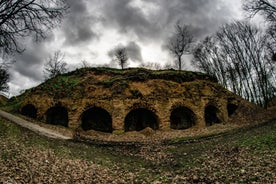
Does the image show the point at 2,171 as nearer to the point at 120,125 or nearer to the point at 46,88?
the point at 120,125

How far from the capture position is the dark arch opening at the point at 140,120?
19.7 m

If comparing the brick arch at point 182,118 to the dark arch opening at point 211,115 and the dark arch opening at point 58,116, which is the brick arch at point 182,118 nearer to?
Result: the dark arch opening at point 211,115

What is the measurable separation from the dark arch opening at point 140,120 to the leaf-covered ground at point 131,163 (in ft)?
25.9

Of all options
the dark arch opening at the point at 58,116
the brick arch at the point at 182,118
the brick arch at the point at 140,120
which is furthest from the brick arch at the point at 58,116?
the brick arch at the point at 182,118

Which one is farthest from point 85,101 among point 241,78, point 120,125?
point 241,78

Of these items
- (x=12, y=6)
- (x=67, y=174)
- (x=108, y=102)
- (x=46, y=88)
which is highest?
(x=12, y=6)

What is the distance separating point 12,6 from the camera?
9.08 meters

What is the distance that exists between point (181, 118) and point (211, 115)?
3.55m

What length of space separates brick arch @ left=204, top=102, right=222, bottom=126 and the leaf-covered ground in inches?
417

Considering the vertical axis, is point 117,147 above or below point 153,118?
below

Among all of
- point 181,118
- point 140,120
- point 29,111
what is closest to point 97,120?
point 140,120

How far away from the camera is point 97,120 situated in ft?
65.0

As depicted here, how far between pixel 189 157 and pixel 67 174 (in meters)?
5.30

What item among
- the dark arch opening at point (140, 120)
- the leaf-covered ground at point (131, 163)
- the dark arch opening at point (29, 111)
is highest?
the dark arch opening at point (29, 111)
